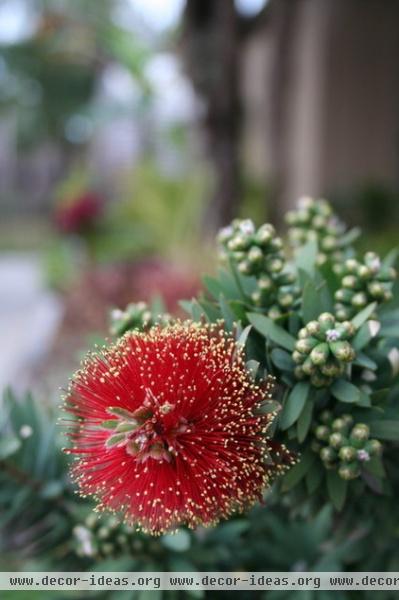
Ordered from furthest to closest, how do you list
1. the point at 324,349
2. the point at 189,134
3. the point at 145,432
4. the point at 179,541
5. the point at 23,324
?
the point at 189,134, the point at 23,324, the point at 179,541, the point at 324,349, the point at 145,432

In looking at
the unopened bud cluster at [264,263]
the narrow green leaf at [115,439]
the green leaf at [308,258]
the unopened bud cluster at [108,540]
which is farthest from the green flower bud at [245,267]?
the unopened bud cluster at [108,540]

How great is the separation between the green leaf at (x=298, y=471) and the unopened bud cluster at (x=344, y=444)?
0.5 inches

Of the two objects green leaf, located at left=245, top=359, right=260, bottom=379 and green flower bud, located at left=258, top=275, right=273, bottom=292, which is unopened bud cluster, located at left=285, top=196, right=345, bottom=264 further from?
green leaf, located at left=245, top=359, right=260, bottom=379

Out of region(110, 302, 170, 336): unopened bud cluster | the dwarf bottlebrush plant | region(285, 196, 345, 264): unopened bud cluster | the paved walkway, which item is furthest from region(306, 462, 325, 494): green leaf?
the paved walkway

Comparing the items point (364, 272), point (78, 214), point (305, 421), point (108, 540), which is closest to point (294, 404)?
point (305, 421)

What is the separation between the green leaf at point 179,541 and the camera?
3.75ft

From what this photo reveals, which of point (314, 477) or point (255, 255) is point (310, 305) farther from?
point (314, 477)

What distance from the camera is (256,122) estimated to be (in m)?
10.7

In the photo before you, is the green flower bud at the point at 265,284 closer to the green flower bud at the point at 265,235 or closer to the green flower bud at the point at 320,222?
the green flower bud at the point at 265,235

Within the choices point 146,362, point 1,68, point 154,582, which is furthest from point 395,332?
point 1,68

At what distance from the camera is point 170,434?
2.68 feet

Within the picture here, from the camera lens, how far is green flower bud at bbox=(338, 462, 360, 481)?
0.91 meters

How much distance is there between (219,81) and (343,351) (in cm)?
516

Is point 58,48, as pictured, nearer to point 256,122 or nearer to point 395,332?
point 256,122
